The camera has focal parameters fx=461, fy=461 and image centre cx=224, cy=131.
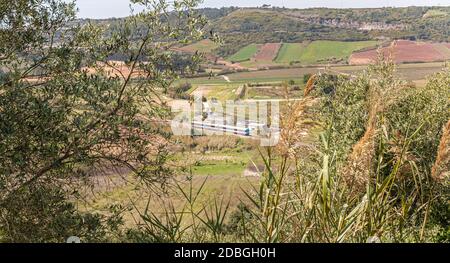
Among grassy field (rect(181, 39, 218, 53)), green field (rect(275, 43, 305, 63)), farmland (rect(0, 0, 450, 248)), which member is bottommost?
green field (rect(275, 43, 305, 63))

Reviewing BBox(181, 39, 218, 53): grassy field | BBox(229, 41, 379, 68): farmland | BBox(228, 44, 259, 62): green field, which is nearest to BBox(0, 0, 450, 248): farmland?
BBox(181, 39, 218, 53): grassy field

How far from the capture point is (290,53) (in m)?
105

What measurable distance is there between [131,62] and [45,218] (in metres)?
2.52

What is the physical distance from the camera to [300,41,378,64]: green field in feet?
316

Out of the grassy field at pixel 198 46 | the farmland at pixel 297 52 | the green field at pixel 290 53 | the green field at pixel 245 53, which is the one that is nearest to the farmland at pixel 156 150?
the grassy field at pixel 198 46

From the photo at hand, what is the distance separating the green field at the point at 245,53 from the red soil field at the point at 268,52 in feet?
4.64

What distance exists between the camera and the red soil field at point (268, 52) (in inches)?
4070

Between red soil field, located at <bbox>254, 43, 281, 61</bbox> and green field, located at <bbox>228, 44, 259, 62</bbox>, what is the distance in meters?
1.41

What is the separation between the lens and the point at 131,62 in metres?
6.91

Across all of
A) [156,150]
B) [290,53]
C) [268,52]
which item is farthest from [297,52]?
[156,150]

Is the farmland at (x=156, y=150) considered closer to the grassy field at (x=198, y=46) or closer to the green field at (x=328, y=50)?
the grassy field at (x=198, y=46)

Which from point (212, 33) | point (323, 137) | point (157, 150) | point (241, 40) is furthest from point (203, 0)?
point (241, 40)

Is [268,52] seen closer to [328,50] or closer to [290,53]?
[290,53]

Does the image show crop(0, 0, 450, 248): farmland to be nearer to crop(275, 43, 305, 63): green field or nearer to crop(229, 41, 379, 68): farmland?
crop(229, 41, 379, 68): farmland
